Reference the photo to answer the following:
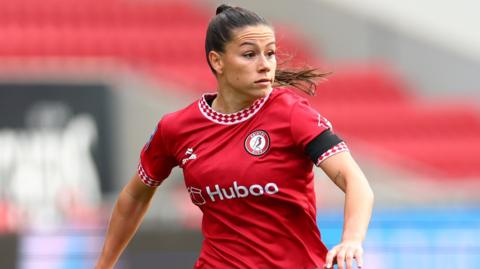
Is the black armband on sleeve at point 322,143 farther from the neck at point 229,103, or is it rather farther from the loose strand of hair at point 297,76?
the loose strand of hair at point 297,76

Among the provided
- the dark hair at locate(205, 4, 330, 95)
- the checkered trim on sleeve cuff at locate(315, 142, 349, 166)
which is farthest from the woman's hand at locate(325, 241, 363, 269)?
the dark hair at locate(205, 4, 330, 95)

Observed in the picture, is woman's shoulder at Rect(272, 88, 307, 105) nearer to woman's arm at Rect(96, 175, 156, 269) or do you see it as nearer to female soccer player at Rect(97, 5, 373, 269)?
female soccer player at Rect(97, 5, 373, 269)

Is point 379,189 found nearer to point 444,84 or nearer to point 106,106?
point 106,106

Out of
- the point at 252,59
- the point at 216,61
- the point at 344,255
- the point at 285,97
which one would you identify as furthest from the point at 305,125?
the point at 344,255

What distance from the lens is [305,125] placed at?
3.87m

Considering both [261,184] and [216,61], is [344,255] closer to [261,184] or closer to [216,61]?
[261,184]

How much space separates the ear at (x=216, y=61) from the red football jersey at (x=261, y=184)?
0.16m

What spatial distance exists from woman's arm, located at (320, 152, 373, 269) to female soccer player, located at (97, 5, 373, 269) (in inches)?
1.6

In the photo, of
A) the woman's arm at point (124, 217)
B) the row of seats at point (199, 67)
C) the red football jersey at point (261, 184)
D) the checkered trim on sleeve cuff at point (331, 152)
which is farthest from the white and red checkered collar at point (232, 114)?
the row of seats at point (199, 67)

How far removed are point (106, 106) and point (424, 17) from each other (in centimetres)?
711

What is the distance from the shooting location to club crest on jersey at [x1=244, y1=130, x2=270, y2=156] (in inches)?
156

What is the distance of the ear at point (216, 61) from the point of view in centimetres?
410

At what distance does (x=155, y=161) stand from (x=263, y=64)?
2.17 feet

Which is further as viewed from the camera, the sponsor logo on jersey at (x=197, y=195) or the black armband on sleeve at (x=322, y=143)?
the sponsor logo on jersey at (x=197, y=195)
